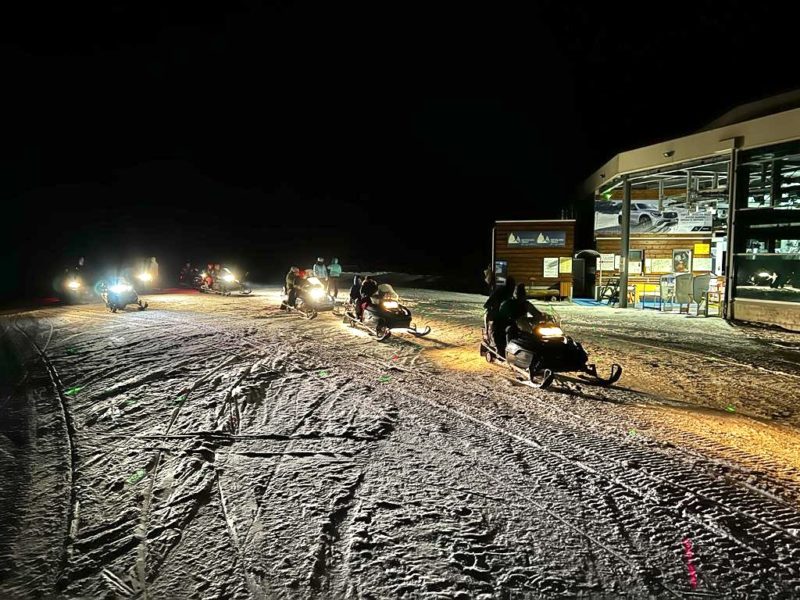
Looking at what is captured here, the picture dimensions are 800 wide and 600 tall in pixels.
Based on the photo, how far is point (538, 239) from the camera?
Result: 875 inches

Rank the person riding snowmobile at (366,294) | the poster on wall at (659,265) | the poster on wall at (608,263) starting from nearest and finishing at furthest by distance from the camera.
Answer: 1. the person riding snowmobile at (366,294)
2. the poster on wall at (659,265)
3. the poster on wall at (608,263)

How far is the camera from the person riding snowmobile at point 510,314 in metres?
8.32

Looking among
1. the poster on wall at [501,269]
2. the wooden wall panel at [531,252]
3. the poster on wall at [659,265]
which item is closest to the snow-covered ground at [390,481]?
the wooden wall panel at [531,252]

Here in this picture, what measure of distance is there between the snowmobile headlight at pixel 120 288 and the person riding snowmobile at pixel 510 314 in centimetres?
1307

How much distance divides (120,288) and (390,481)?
15239 mm

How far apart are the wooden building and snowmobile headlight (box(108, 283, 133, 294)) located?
1384 centimetres

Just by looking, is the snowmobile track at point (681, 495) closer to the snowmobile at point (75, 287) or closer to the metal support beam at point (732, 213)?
the metal support beam at point (732, 213)

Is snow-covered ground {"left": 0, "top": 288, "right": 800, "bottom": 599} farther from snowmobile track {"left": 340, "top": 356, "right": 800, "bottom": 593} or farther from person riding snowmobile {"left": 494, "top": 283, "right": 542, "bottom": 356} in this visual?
person riding snowmobile {"left": 494, "top": 283, "right": 542, "bottom": 356}

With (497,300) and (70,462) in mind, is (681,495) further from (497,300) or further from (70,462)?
(70,462)

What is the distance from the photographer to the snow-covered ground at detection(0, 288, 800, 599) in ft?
10.2

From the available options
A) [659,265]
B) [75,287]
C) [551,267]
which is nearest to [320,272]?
[551,267]

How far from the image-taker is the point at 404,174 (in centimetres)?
11494

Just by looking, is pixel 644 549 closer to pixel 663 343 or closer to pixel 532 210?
pixel 663 343

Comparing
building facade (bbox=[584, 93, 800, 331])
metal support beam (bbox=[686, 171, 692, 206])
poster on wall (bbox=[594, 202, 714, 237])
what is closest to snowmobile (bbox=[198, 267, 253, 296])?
building facade (bbox=[584, 93, 800, 331])
